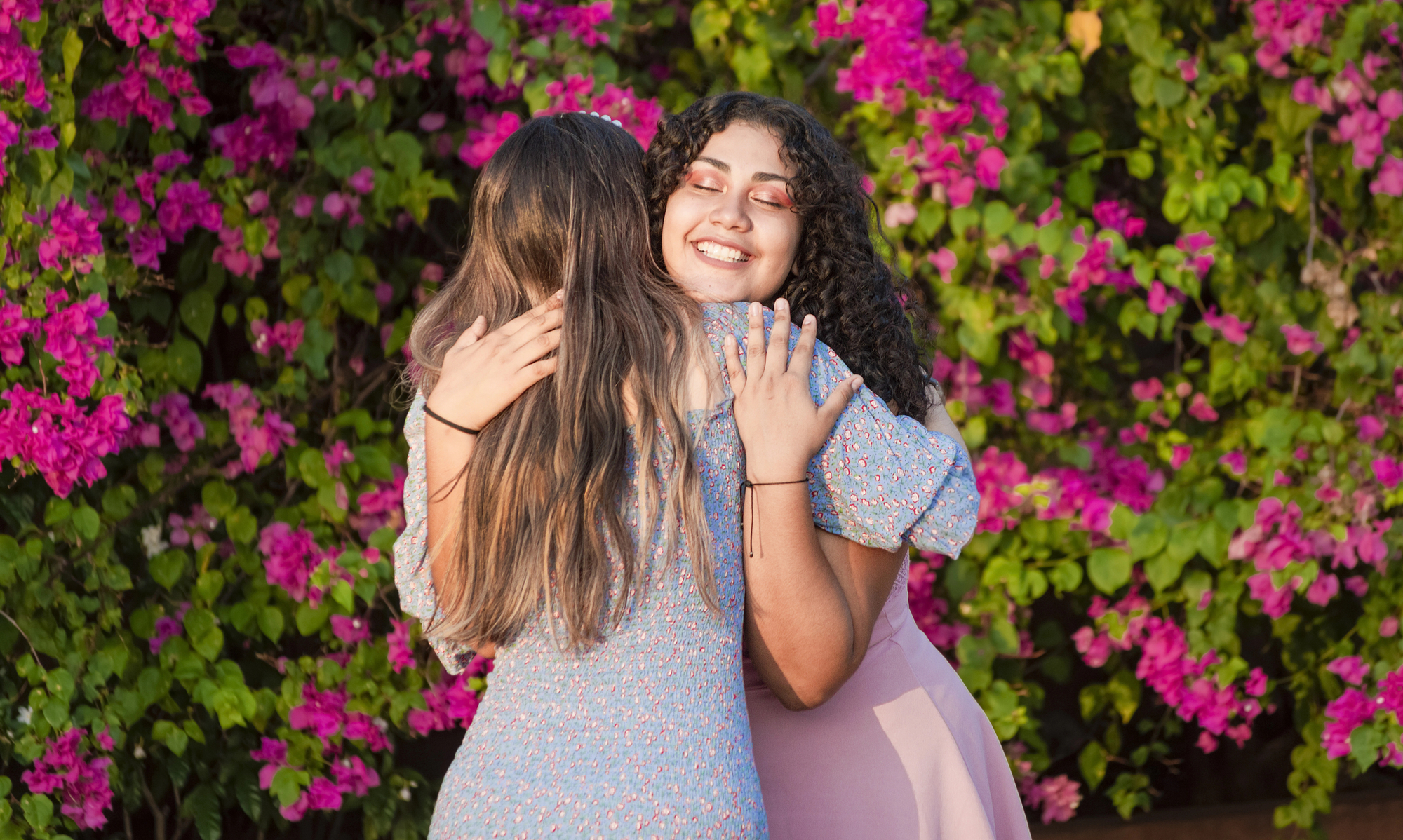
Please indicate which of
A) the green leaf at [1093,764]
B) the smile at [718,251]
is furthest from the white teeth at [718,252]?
the green leaf at [1093,764]

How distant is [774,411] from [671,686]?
34 cm

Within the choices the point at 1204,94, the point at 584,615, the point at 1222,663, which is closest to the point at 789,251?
the point at 584,615

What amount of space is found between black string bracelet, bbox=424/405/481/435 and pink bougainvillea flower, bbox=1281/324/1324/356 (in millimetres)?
1950

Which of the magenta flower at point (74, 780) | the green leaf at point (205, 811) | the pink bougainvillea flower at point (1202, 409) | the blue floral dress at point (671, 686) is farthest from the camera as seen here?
the pink bougainvillea flower at point (1202, 409)

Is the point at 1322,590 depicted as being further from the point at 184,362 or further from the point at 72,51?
the point at 72,51

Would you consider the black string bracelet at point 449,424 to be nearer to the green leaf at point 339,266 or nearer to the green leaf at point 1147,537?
the green leaf at point 339,266

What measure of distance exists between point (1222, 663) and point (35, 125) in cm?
Answer: 259

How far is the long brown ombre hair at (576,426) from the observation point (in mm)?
1352

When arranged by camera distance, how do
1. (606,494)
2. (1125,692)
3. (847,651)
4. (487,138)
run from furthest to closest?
(1125,692), (487,138), (847,651), (606,494)

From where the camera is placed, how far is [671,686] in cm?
137

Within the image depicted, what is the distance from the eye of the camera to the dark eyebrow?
173 cm

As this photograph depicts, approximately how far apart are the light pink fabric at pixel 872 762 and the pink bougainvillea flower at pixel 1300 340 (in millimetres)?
1369

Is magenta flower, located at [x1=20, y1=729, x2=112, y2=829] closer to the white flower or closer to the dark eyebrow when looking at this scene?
the white flower

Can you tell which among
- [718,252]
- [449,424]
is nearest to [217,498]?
[449,424]
